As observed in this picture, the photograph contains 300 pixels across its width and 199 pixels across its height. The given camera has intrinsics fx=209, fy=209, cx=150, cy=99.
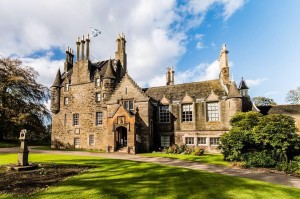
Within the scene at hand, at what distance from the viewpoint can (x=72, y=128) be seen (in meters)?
36.2

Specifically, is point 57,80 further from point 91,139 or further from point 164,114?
point 164,114

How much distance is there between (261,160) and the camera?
18.0 meters

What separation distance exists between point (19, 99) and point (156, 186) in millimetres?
43471

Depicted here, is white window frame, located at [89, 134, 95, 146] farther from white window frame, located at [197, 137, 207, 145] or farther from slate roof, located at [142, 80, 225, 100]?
white window frame, located at [197, 137, 207, 145]

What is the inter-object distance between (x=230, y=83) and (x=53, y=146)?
31774 millimetres

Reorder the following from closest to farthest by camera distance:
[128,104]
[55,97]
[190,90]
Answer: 1. [128,104]
2. [190,90]
3. [55,97]

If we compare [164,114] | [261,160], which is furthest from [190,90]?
[261,160]

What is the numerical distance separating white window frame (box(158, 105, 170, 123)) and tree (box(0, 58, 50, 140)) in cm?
2638

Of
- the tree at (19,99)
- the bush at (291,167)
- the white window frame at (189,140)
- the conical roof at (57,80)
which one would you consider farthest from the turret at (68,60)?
the bush at (291,167)

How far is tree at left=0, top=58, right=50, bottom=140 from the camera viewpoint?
40.8 metres

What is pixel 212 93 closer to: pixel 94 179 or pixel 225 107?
pixel 225 107

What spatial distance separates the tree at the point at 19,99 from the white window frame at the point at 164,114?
26382 mm

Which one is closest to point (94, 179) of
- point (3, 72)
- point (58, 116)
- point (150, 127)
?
point (150, 127)

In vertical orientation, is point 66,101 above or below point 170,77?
below
